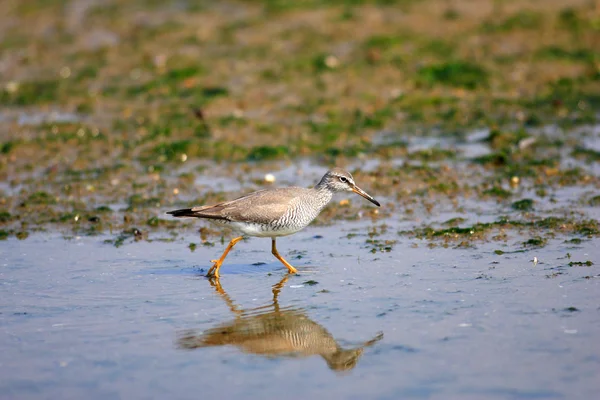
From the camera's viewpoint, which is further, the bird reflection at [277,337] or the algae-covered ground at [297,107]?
the algae-covered ground at [297,107]

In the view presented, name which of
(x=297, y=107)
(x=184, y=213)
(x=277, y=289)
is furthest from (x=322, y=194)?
(x=297, y=107)

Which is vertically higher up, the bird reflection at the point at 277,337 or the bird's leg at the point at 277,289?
the bird's leg at the point at 277,289

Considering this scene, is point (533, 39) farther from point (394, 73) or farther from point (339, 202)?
point (339, 202)

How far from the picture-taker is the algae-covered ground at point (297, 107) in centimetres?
1163

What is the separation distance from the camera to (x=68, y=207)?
11.7 meters

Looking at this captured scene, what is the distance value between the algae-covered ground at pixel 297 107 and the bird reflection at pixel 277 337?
2.80 metres

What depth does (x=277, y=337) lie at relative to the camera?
Result: 772 cm

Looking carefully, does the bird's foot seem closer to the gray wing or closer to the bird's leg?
the gray wing

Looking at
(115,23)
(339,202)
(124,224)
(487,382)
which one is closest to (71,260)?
(124,224)

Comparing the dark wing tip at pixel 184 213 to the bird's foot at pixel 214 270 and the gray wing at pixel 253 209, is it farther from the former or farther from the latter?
the bird's foot at pixel 214 270

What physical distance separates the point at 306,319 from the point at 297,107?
23.4 ft

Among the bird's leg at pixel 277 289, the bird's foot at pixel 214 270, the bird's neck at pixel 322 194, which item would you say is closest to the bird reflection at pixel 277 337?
the bird's leg at pixel 277 289

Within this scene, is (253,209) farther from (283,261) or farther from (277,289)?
(277,289)

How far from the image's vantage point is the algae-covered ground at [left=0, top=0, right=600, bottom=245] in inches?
458
